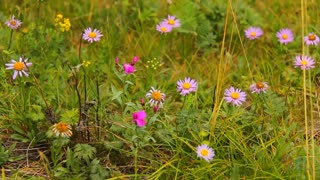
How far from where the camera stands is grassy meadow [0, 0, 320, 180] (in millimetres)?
1852

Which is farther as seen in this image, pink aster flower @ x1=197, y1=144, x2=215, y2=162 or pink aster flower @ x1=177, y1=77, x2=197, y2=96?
pink aster flower @ x1=177, y1=77, x2=197, y2=96

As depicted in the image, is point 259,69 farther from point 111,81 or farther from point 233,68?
point 111,81

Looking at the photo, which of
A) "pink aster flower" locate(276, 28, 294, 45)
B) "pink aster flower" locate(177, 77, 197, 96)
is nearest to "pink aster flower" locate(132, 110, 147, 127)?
"pink aster flower" locate(177, 77, 197, 96)

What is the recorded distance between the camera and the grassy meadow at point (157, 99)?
1.85 metres

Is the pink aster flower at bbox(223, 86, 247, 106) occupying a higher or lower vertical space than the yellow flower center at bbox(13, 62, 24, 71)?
lower

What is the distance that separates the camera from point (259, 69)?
252 cm

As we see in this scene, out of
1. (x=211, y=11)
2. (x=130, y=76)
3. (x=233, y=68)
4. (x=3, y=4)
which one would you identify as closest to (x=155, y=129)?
(x=130, y=76)

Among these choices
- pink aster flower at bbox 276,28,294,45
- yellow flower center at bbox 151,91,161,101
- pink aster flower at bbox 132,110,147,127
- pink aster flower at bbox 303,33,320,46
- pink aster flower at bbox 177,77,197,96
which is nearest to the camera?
pink aster flower at bbox 132,110,147,127

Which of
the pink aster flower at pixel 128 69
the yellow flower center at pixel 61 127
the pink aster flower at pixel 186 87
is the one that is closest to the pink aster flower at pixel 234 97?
the pink aster flower at pixel 186 87

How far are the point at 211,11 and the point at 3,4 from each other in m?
0.98

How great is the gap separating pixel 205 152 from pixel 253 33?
93 cm

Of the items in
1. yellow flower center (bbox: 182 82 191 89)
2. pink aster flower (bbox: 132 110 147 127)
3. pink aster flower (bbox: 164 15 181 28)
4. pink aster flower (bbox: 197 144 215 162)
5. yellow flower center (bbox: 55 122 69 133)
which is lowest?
pink aster flower (bbox: 197 144 215 162)

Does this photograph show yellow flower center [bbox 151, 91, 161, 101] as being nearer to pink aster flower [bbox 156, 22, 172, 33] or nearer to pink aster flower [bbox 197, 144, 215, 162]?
pink aster flower [bbox 197, 144, 215, 162]

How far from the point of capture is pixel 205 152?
179cm
